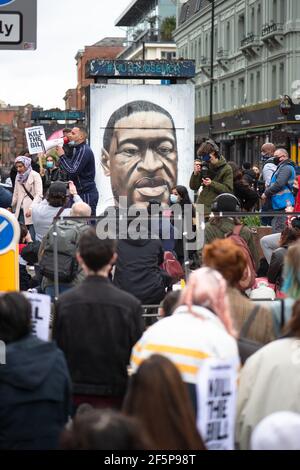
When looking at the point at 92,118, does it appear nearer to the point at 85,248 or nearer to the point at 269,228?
the point at 269,228

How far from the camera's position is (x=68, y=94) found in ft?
552

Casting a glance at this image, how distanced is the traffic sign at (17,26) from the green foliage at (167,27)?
10329cm

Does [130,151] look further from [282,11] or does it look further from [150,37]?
[150,37]

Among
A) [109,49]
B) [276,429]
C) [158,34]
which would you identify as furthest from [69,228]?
[109,49]

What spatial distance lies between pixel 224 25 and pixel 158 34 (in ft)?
141

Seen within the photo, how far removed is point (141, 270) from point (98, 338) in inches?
140

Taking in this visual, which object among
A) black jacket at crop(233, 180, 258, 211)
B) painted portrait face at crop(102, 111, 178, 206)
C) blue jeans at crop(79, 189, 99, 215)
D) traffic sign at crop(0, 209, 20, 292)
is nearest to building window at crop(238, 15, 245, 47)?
painted portrait face at crop(102, 111, 178, 206)

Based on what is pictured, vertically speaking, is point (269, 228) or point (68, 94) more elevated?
point (68, 94)

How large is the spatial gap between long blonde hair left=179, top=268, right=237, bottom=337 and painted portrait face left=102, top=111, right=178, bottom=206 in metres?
13.8

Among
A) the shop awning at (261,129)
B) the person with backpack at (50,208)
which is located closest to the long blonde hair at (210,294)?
the person with backpack at (50,208)

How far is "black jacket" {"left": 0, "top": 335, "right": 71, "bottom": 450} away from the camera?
563cm

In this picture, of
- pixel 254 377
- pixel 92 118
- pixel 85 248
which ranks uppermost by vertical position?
pixel 92 118

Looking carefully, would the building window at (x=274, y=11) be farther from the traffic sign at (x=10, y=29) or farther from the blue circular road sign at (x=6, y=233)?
the traffic sign at (x=10, y=29)

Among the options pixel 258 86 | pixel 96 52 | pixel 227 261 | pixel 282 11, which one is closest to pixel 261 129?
pixel 282 11
